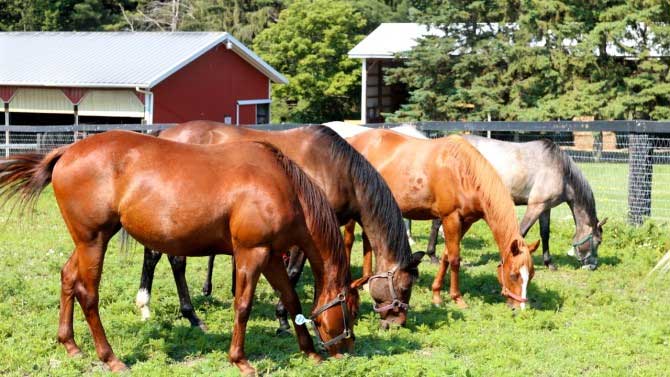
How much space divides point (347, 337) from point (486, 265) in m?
4.11

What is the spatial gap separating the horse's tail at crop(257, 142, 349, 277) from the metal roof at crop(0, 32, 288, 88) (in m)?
19.4

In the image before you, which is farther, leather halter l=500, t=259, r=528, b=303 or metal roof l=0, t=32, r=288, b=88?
metal roof l=0, t=32, r=288, b=88

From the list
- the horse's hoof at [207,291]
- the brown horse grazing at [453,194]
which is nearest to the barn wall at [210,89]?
the brown horse grazing at [453,194]

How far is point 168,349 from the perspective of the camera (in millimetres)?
5938

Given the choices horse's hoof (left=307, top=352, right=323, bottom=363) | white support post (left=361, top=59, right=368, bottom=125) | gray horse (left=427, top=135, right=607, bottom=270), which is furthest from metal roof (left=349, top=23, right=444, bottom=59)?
horse's hoof (left=307, top=352, right=323, bottom=363)

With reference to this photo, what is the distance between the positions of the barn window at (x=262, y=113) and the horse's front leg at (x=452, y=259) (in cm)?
2253

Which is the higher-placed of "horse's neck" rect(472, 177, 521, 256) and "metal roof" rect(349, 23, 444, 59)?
"metal roof" rect(349, 23, 444, 59)

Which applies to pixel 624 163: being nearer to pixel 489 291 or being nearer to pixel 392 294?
pixel 489 291

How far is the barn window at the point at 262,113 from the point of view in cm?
2991

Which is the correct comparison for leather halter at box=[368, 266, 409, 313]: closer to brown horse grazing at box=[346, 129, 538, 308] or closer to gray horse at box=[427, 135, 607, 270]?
brown horse grazing at box=[346, 129, 538, 308]

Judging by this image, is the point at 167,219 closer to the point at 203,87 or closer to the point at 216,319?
the point at 216,319

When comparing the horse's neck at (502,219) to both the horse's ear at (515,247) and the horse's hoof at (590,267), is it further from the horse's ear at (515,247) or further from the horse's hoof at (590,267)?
the horse's hoof at (590,267)

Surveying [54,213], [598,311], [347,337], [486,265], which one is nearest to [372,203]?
[347,337]

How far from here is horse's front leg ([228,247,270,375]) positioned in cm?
529
